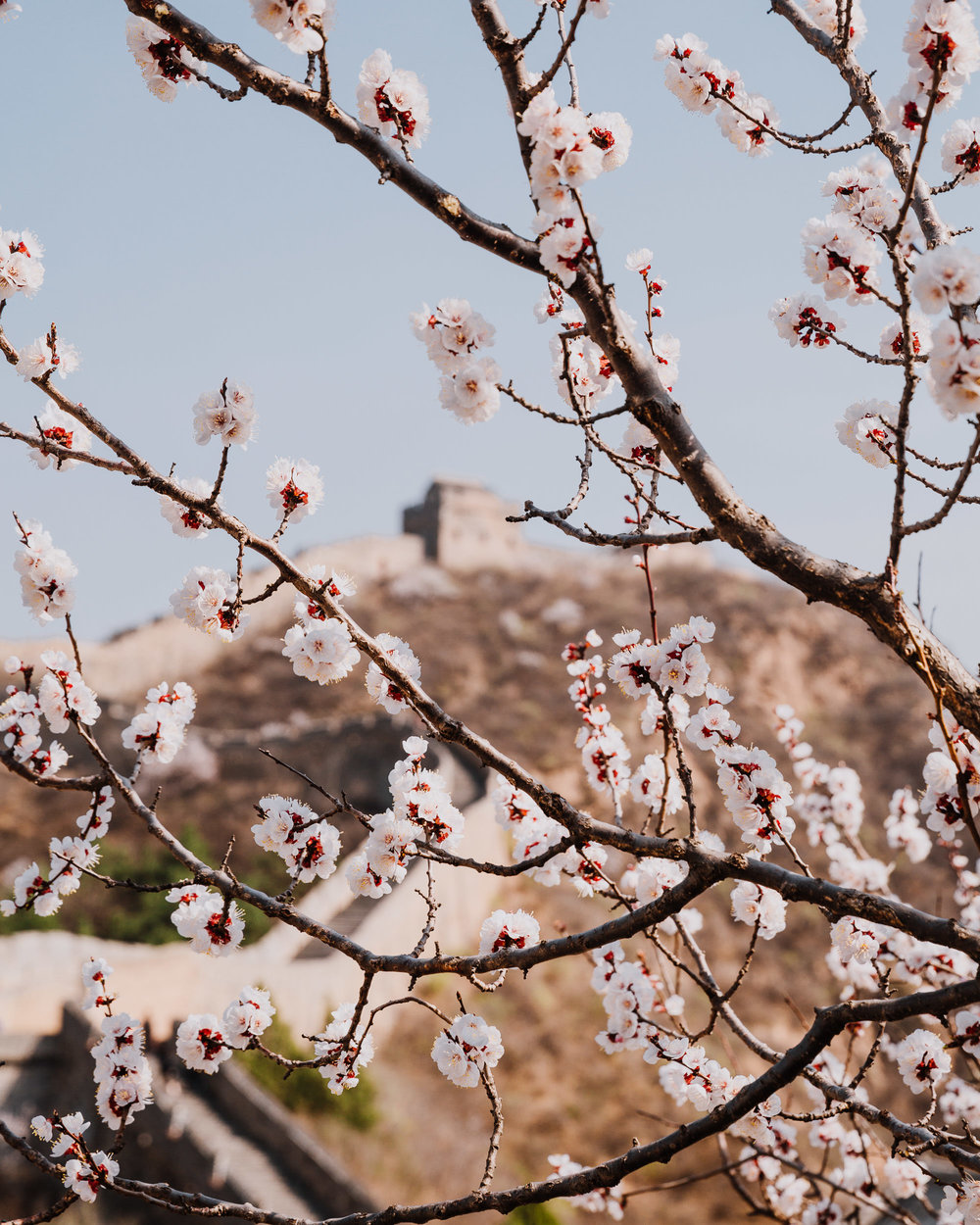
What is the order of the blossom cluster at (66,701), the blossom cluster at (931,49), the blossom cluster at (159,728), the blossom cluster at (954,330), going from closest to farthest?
1. the blossom cluster at (954,330)
2. the blossom cluster at (931,49)
3. the blossom cluster at (66,701)
4. the blossom cluster at (159,728)

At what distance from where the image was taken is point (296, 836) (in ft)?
8.03

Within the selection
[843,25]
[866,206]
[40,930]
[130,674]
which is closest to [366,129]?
[866,206]

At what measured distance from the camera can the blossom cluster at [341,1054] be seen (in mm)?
2266

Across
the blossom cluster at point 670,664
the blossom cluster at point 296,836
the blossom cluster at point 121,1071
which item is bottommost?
the blossom cluster at point 121,1071

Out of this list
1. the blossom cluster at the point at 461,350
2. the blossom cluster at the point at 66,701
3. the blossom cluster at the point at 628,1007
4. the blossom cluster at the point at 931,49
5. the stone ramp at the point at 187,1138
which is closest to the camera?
the blossom cluster at the point at 931,49

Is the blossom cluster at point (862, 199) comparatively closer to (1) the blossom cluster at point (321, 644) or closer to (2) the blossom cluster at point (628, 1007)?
(1) the blossom cluster at point (321, 644)

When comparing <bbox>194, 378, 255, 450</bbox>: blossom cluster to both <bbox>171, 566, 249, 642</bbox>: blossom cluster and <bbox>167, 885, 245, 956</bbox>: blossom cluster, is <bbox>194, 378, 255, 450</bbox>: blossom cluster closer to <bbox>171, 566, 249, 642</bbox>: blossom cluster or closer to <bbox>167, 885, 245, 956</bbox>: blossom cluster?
<bbox>171, 566, 249, 642</bbox>: blossom cluster

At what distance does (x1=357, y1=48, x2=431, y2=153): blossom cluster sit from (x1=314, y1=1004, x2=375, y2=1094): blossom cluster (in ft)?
6.87

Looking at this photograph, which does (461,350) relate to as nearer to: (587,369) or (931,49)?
(587,369)

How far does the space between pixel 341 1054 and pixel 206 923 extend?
18.8 inches

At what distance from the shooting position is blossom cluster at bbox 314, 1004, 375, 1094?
227cm

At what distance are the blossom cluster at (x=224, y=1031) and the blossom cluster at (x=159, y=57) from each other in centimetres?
224

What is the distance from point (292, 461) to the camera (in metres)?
2.30

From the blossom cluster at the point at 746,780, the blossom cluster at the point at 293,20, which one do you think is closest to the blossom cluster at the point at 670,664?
the blossom cluster at the point at 746,780
